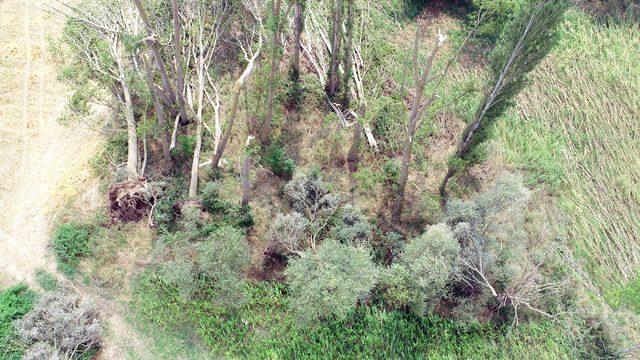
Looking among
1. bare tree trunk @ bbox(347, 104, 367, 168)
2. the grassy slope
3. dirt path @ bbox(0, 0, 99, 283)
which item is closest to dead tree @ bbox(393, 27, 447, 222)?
bare tree trunk @ bbox(347, 104, 367, 168)

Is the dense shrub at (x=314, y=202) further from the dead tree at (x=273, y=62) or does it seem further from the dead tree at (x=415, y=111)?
the dead tree at (x=273, y=62)

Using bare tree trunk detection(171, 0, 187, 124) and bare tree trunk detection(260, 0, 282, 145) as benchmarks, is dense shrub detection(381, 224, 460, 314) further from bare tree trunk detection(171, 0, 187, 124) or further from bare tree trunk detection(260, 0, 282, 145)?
bare tree trunk detection(171, 0, 187, 124)

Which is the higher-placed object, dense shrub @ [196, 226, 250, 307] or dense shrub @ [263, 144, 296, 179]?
dense shrub @ [263, 144, 296, 179]

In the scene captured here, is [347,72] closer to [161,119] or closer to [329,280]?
[161,119]

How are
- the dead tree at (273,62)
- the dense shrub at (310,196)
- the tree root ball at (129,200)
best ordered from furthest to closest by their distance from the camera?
the dense shrub at (310,196) → the tree root ball at (129,200) → the dead tree at (273,62)

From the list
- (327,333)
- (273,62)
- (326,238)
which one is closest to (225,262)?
(326,238)

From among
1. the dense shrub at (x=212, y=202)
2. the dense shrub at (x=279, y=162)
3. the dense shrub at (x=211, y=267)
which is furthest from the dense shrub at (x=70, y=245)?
the dense shrub at (x=279, y=162)
